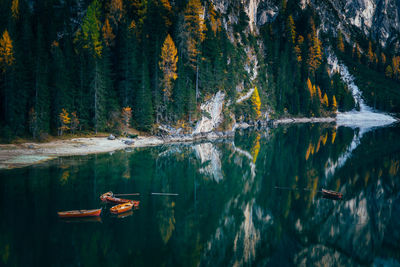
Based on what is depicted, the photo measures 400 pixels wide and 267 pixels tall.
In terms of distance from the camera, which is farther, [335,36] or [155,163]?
[335,36]

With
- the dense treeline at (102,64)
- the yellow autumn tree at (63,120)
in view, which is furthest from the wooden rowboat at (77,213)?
the yellow autumn tree at (63,120)

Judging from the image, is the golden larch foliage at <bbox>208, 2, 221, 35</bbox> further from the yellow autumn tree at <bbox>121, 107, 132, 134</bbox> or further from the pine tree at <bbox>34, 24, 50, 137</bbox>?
the pine tree at <bbox>34, 24, 50, 137</bbox>

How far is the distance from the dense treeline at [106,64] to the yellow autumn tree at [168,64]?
211 millimetres

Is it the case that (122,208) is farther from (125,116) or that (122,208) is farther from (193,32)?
Result: (193,32)

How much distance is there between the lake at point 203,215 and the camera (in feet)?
60.7

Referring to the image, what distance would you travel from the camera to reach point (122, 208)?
23.5 meters

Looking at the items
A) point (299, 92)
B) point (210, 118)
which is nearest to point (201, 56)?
point (210, 118)

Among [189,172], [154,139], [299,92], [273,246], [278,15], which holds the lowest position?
[273,246]

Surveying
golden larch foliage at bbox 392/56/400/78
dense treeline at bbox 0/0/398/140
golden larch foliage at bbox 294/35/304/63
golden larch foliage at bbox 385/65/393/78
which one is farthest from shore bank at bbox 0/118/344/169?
golden larch foliage at bbox 392/56/400/78

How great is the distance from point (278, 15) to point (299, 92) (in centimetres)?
4436

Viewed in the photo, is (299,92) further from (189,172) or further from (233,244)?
(233,244)

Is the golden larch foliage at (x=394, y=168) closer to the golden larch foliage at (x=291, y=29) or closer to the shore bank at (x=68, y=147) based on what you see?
the shore bank at (x=68, y=147)

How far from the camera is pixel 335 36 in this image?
17838 cm

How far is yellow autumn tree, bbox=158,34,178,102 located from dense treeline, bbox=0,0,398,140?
0.69 ft
